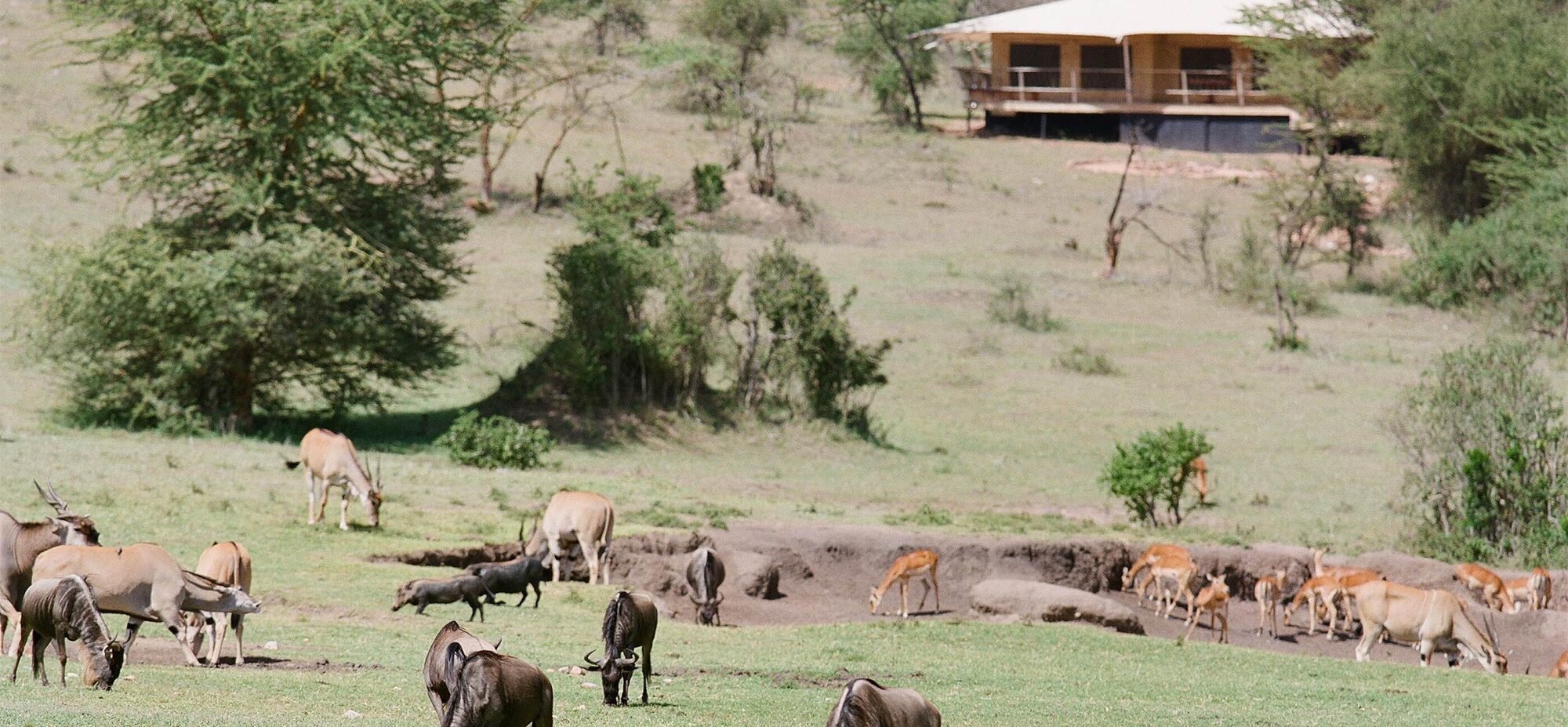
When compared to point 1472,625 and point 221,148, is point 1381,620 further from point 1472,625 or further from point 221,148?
point 221,148

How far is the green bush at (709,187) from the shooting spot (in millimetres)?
44625

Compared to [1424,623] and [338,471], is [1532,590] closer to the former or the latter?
[1424,623]

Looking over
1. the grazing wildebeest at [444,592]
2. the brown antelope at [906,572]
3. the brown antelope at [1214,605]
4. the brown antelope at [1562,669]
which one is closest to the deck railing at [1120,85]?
the brown antelope at [1214,605]

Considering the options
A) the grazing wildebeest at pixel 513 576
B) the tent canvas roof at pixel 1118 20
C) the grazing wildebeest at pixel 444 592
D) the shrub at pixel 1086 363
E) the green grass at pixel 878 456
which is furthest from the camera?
the tent canvas roof at pixel 1118 20

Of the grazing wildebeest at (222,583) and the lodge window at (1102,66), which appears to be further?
the lodge window at (1102,66)

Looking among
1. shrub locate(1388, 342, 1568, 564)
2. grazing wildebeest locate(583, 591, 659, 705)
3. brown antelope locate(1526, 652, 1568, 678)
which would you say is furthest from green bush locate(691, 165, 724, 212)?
grazing wildebeest locate(583, 591, 659, 705)

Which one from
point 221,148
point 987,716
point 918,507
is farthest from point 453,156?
point 987,716

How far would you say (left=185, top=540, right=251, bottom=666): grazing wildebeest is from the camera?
11289 millimetres

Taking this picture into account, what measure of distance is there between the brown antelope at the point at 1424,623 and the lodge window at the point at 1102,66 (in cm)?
4742

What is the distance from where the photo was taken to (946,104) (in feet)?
234

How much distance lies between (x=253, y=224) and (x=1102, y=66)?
4192cm

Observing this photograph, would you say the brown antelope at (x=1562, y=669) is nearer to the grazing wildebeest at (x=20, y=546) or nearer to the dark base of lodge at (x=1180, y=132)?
the grazing wildebeest at (x=20, y=546)

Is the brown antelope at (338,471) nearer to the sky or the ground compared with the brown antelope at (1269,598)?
nearer to the sky

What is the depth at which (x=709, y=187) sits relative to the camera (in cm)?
4488
